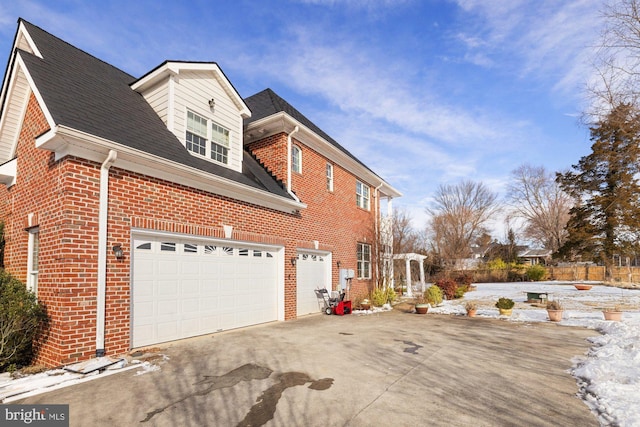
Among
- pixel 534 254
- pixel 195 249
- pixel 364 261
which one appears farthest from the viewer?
pixel 534 254

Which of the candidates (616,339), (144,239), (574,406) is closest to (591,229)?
(616,339)

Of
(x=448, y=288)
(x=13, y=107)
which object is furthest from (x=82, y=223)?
(x=448, y=288)

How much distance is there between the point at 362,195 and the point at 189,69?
423 inches

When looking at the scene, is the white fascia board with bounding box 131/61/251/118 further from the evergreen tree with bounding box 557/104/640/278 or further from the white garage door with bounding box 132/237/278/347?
the evergreen tree with bounding box 557/104/640/278

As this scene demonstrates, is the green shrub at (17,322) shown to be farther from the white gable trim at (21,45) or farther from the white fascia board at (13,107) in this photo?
the white gable trim at (21,45)

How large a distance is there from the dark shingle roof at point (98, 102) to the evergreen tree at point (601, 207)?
29390 mm

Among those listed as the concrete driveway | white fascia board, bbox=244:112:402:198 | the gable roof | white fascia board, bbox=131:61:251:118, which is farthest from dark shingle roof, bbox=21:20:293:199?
the concrete driveway

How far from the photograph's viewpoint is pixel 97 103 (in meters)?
7.75

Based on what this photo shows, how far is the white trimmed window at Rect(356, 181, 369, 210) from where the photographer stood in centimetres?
1769

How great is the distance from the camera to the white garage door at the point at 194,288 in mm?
7246

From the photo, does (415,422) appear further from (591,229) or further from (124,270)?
(591,229)

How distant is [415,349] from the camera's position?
740 centimetres

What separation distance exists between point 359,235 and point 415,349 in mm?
9731

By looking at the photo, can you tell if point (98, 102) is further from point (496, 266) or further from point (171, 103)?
point (496, 266)
